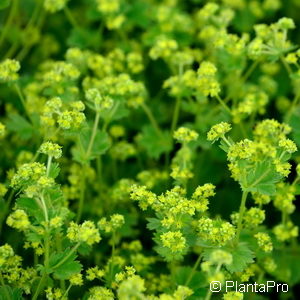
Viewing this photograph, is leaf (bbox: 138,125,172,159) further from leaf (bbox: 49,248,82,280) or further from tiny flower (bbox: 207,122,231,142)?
leaf (bbox: 49,248,82,280)

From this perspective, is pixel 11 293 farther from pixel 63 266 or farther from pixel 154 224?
pixel 154 224

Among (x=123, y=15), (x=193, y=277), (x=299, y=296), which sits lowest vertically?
(x=299, y=296)

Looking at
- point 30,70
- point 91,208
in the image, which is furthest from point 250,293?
point 30,70

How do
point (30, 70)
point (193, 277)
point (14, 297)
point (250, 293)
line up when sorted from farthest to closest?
1. point (30, 70)
2. point (250, 293)
3. point (193, 277)
4. point (14, 297)

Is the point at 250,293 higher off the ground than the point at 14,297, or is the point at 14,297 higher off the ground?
the point at 14,297

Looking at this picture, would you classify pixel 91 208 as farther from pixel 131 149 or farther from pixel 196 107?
pixel 196 107

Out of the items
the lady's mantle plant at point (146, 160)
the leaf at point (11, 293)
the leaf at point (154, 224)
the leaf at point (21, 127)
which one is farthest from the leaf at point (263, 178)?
the leaf at point (21, 127)
